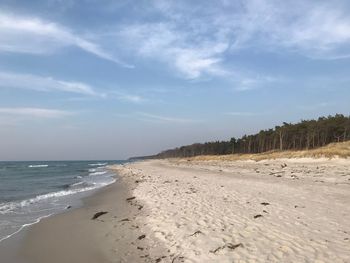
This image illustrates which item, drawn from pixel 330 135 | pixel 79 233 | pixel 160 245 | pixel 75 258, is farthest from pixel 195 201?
pixel 330 135

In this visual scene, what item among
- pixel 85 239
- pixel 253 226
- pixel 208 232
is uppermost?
pixel 253 226

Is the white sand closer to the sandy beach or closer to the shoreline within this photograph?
the sandy beach

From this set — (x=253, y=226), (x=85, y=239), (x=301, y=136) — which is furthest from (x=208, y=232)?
(x=301, y=136)

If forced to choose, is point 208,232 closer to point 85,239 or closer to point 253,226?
point 253,226

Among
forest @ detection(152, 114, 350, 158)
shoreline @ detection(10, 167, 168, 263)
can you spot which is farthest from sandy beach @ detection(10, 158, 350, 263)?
forest @ detection(152, 114, 350, 158)

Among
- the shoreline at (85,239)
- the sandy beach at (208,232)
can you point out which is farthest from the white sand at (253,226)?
the shoreline at (85,239)

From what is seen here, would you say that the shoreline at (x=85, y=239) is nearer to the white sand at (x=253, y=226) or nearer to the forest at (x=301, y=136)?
the white sand at (x=253, y=226)

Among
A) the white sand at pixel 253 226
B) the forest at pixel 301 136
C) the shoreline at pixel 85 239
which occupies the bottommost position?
the shoreline at pixel 85 239

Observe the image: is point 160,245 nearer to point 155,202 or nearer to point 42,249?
point 42,249

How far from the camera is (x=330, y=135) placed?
87438 millimetres

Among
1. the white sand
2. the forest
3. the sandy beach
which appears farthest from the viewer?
the forest

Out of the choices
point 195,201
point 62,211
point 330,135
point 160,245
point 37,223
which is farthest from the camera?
point 330,135

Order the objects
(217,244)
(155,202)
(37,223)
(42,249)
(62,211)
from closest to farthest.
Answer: (217,244), (42,249), (37,223), (155,202), (62,211)

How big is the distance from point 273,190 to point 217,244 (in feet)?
31.5
